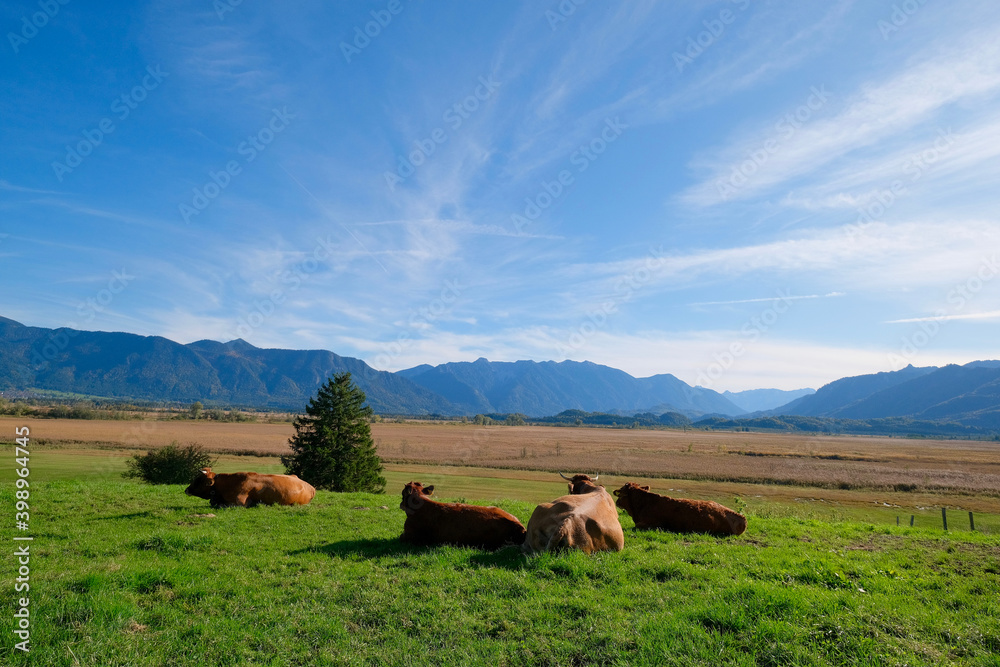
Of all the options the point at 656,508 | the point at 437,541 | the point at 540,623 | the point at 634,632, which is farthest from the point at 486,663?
the point at 656,508

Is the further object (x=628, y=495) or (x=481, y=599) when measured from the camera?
(x=628, y=495)

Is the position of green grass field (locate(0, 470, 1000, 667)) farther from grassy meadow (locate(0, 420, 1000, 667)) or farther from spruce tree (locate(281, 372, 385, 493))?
spruce tree (locate(281, 372, 385, 493))

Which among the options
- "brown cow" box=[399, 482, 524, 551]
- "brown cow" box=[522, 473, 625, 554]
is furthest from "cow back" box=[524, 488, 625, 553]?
"brown cow" box=[399, 482, 524, 551]

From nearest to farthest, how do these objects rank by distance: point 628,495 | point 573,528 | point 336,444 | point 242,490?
point 573,528
point 628,495
point 242,490
point 336,444

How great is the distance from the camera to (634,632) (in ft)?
19.4

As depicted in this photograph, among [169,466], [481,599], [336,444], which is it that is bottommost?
[169,466]

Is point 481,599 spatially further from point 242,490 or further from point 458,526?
point 242,490

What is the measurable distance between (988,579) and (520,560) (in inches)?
333

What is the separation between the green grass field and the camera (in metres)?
5.51

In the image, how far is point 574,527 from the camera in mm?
9766

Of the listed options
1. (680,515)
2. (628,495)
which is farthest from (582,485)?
(680,515)

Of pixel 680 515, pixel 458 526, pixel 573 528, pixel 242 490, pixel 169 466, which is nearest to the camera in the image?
pixel 573 528

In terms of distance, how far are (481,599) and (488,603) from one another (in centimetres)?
13

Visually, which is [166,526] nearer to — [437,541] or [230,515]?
[230,515]
